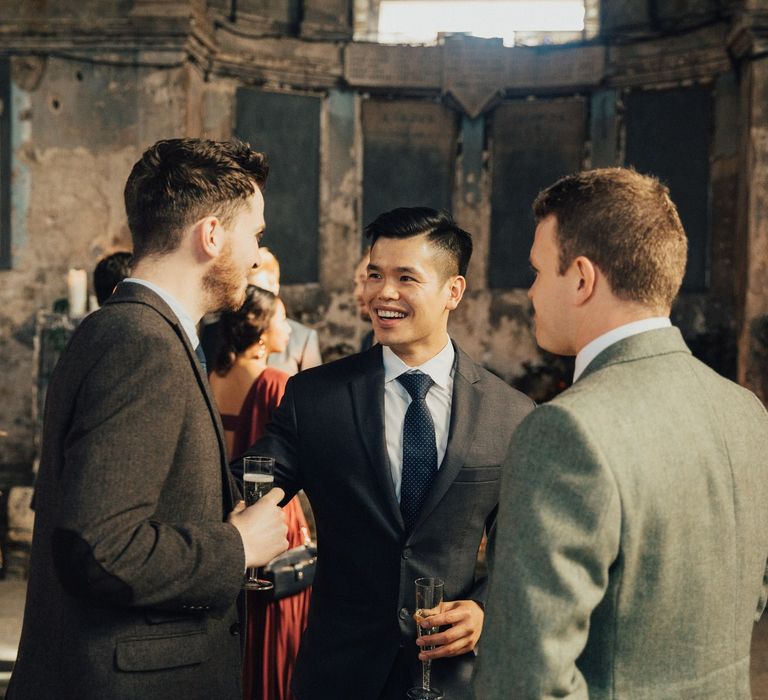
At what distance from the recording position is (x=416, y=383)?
2.40m

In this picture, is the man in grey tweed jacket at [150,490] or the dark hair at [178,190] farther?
the dark hair at [178,190]

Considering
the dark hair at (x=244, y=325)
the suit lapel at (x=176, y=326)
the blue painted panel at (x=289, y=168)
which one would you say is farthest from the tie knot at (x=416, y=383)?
the blue painted panel at (x=289, y=168)

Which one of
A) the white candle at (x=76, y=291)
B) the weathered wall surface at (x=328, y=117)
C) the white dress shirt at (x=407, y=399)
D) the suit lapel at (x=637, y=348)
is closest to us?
the suit lapel at (x=637, y=348)

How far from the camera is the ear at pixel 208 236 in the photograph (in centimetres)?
190

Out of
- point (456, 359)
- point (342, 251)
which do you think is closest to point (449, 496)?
point (456, 359)

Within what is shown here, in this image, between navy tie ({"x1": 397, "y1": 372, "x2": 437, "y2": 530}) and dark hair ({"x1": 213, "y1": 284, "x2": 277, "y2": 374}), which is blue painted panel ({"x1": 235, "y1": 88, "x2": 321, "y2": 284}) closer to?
dark hair ({"x1": 213, "y1": 284, "x2": 277, "y2": 374})

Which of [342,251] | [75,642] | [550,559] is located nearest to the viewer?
[550,559]

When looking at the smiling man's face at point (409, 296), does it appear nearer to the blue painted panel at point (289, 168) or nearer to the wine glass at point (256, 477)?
the wine glass at point (256, 477)

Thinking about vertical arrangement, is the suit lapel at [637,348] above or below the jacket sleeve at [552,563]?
above

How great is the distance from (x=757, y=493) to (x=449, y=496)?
2.66 feet

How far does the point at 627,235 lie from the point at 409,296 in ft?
3.21

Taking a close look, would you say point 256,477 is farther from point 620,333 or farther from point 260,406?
point 260,406

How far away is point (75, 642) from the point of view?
66.5 inches

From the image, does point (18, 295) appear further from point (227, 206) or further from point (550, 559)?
point (550, 559)
